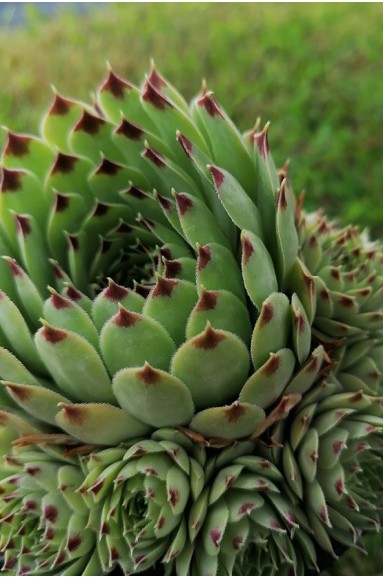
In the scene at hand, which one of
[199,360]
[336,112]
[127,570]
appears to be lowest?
[127,570]

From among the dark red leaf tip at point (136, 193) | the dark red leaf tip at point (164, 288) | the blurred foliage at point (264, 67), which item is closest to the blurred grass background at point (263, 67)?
the blurred foliage at point (264, 67)

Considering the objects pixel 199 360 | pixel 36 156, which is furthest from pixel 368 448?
pixel 36 156

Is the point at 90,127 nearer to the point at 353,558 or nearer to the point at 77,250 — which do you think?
the point at 77,250

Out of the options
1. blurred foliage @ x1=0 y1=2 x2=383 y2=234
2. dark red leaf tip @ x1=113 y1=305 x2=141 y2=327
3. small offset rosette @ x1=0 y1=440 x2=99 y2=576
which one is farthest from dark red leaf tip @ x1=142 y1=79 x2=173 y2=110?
blurred foliage @ x1=0 y1=2 x2=383 y2=234

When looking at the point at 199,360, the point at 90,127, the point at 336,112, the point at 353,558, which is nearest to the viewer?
the point at 199,360

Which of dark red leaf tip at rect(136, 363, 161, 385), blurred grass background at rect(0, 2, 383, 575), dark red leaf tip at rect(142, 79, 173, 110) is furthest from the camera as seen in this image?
blurred grass background at rect(0, 2, 383, 575)

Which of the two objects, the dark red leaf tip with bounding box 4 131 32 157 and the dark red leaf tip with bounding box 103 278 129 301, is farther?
the dark red leaf tip with bounding box 4 131 32 157

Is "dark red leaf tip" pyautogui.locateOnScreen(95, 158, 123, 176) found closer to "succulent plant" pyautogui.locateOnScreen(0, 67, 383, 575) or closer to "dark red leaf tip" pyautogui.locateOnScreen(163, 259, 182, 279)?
"succulent plant" pyautogui.locateOnScreen(0, 67, 383, 575)
